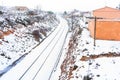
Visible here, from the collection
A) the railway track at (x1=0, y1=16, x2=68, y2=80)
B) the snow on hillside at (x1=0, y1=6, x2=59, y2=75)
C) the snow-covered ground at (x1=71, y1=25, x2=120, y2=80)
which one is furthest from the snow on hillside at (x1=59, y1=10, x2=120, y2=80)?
the snow on hillside at (x1=0, y1=6, x2=59, y2=75)

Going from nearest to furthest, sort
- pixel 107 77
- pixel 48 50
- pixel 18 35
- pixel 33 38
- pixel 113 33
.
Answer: pixel 107 77 → pixel 113 33 → pixel 48 50 → pixel 18 35 → pixel 33 38

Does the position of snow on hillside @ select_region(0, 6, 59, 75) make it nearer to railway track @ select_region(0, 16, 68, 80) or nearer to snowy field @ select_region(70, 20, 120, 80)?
railway track @ select_region(0, 16, 68, 80)

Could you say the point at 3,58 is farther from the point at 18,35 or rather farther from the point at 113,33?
the point at 113,33

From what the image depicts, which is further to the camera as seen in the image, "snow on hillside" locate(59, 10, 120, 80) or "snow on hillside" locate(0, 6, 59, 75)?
"snow on hillside" locate(0, 6, 59, 75)

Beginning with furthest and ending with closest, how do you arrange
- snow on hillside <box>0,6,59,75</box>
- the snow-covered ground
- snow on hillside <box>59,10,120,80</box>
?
snow on hillside <box>0,6,59,75</box>, snow on hillside <box>59,10,120,80</box>, the snow-covered ground

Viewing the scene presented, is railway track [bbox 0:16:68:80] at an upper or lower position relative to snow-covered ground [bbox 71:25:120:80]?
lower

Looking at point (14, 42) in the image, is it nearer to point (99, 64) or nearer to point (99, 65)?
point (99, 64)

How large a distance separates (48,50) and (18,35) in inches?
265

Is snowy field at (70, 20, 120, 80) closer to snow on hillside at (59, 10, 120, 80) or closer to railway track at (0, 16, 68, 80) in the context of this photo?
snow on hillside at (59, 10, 120, 80)

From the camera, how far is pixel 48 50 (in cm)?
3434

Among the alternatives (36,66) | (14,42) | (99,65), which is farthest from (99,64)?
(14,42)

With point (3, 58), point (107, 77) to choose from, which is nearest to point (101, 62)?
point (107, 77)

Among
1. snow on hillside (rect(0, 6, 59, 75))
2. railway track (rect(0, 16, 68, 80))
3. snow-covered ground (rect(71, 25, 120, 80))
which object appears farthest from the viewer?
snow on hillside (rect(0, 6, 59, 75))

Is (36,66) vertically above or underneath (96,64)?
underneath
